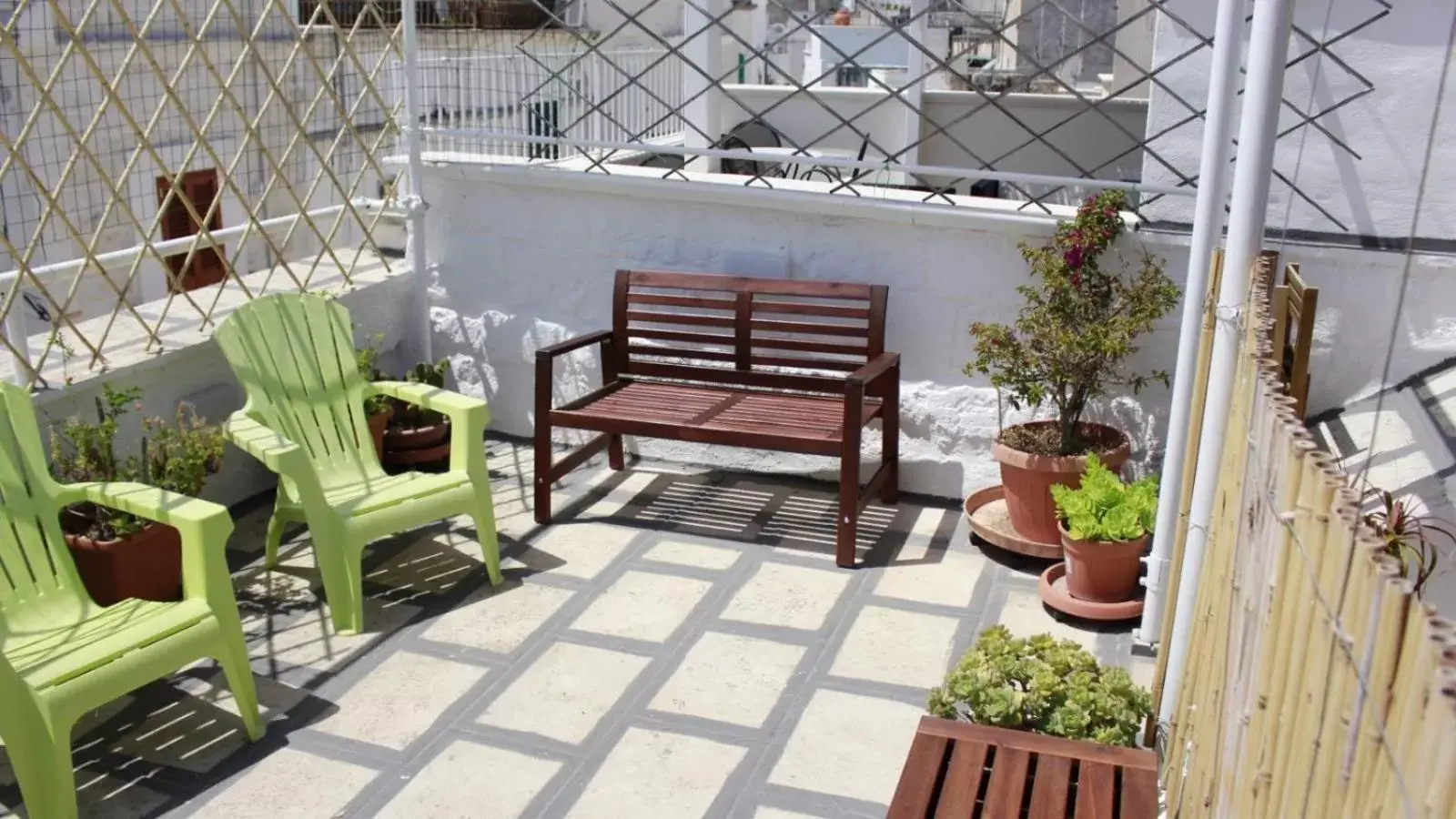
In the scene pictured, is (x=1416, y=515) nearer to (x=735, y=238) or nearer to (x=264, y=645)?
(x=735, y=238)

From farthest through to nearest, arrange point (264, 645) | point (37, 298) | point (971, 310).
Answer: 1. point (37, 298)
2. point (971, 310)
3. point (264, 645)

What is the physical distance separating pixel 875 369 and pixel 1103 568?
96 cm

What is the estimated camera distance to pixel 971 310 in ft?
14.6

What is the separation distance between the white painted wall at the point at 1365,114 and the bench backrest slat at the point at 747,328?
4.12ft

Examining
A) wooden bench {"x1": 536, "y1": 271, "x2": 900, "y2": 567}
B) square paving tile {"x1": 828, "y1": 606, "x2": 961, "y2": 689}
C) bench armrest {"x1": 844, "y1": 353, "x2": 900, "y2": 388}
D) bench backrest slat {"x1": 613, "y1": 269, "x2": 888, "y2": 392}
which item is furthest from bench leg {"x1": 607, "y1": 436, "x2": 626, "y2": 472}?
square paving tile {"x1": 828, "y1": 606, "x2": 961, "y2": 689}

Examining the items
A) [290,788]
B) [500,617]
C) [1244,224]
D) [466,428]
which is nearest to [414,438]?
[466,428]

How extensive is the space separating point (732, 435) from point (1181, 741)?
210cm

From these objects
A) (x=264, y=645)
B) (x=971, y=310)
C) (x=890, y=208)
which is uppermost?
(x=890, y=208)

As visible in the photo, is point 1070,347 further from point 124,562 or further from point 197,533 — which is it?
point 124,562

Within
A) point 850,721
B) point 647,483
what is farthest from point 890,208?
point 850,721

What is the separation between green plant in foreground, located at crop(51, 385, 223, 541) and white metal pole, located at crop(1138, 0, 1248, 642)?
8.82 feet

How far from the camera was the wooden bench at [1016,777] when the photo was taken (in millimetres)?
2182

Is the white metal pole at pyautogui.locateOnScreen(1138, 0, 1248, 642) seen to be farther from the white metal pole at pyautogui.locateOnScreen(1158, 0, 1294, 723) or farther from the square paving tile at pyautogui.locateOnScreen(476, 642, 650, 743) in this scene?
the square paving tile at pyautogui.locateOnScreen(476, 642, 650, 743)

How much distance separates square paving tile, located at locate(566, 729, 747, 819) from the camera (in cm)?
285
